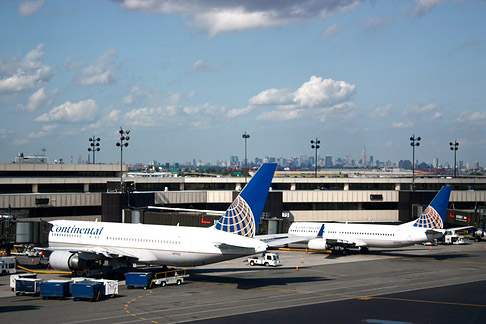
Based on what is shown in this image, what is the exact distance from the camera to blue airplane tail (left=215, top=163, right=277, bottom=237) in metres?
46.7

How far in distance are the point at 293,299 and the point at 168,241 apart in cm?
1223

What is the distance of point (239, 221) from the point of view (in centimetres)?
4709

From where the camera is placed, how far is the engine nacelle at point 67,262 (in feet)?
164

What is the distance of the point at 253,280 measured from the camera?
52531 mm

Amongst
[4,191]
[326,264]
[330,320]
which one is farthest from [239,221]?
[4,191]

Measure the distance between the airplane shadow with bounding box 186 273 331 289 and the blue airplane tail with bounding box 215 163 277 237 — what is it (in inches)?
204

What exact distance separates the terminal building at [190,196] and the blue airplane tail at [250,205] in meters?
28.9

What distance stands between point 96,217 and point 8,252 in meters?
20.6

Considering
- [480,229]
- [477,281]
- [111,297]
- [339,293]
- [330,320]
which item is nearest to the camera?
[330,320]

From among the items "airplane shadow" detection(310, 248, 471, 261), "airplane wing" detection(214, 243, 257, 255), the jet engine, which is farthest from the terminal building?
"airplane wing" detection(214, 243, 257, 255)

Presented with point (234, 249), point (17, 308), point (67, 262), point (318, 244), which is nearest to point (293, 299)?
point (234, 249)

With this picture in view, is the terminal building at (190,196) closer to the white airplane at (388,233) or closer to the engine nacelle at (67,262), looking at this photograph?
the white airplane at (388,233)

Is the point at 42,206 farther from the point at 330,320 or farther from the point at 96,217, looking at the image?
the point at 330,320

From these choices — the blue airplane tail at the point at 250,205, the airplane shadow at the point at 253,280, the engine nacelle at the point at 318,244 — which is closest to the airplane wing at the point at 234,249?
the blue airplane tail at the point at 250,205
